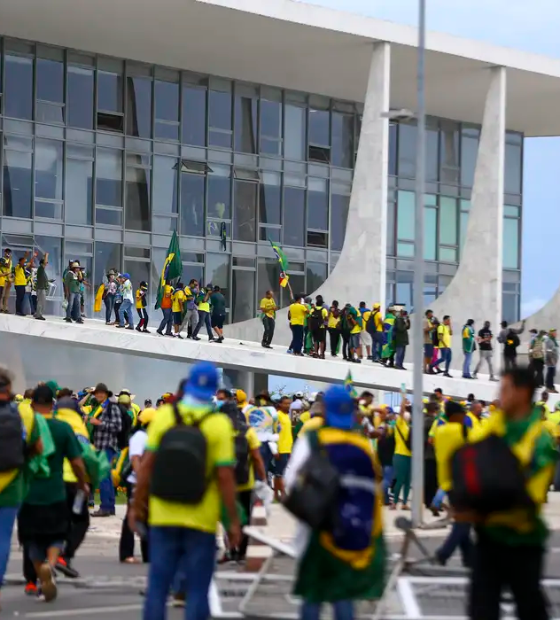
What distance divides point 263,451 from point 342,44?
21.4 m

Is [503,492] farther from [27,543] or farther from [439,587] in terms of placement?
[27,543]

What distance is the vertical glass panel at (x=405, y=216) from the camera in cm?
4769

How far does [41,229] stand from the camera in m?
39.4

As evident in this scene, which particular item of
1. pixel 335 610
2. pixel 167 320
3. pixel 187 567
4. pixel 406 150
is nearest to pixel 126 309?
pixel 167 320

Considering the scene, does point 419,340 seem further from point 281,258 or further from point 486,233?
point 486,233

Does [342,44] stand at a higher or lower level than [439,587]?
higher

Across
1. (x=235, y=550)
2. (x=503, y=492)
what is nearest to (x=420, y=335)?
(x=235, y=550)

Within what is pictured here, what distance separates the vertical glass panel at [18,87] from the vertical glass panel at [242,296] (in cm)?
821

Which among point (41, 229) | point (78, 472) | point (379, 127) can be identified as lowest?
point (78, 472)

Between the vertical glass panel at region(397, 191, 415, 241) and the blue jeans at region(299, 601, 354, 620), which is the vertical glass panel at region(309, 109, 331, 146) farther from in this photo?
the blue jeans at region(299, 601, 354, 620)

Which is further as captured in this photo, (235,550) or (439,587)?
(235,550)

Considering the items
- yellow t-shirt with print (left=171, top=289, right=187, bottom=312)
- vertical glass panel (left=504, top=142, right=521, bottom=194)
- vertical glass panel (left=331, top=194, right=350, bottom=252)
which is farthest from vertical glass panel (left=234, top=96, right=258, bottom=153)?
yellow t-shirt with print (left=171, top=289, right=187, bottom=312)

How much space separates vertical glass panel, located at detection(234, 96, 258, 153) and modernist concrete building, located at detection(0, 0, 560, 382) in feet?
0.18

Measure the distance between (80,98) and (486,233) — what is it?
→ 1255 cm
